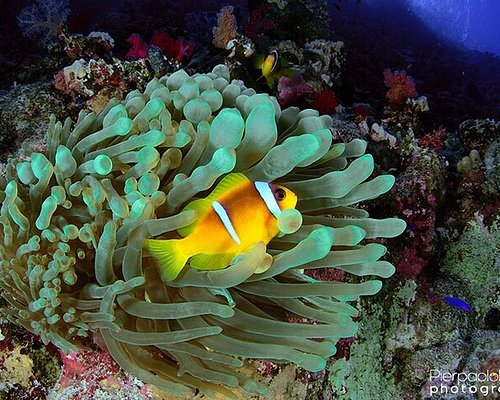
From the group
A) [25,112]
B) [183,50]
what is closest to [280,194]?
[25,112]

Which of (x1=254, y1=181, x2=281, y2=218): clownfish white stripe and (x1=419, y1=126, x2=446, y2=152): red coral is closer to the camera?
(x1=254, y1=181, x2=281, y2=218): clownfish white stripe

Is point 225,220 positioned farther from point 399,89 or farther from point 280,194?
point 399,89

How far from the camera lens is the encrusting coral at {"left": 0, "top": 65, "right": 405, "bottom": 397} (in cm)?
159

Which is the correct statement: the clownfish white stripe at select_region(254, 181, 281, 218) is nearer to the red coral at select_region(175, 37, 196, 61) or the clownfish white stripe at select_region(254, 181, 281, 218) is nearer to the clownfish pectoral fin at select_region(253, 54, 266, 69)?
the clownfish pectoral fin at select_region(253, 54, 266, 69)

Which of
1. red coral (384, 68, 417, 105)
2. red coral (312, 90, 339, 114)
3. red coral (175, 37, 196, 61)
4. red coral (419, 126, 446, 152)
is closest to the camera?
red coral (419, 126, 446, 152)

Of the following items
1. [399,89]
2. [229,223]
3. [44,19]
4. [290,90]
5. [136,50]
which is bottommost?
[399,89]

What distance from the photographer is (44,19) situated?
5.85 metres

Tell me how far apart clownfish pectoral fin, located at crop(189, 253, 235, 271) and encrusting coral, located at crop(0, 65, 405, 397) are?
0.03 meters

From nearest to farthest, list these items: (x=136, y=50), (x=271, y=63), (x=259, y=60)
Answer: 1. (x=136, y=50)
2. (x=271, y=63)
3. (x=259, y=60)

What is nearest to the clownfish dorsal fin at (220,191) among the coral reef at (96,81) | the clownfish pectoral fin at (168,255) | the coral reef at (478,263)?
the clownfish pectoral fin at (168,255)

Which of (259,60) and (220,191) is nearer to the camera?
(220,191)

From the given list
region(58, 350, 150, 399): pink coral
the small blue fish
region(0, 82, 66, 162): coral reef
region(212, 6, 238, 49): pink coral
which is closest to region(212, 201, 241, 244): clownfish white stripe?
region(58, 350, 150, 399): pink coral

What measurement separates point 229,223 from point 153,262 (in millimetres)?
361

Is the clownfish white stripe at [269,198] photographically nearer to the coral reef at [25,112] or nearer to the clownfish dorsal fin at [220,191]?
the clownfish dorsal fin at [220,191]
